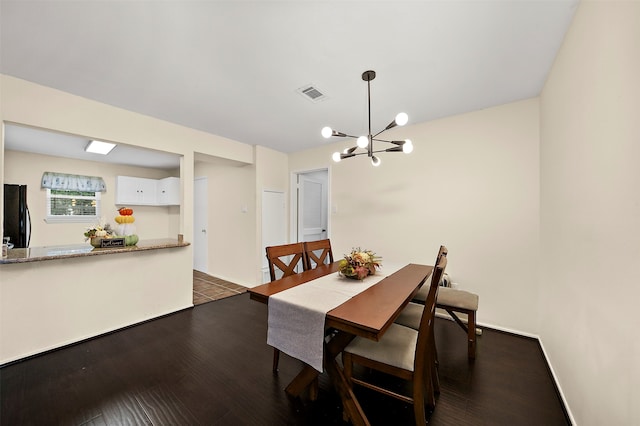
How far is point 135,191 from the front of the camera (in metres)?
4.86

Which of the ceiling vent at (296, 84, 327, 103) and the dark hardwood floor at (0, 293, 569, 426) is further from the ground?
the ceiling vent at (296, 84, 327, 103)

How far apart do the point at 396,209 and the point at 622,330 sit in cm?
235

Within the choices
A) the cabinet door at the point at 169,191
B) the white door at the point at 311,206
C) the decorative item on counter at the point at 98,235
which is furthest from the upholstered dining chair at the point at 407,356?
the cabinet door at the point at 169,191

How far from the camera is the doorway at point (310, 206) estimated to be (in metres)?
4.49

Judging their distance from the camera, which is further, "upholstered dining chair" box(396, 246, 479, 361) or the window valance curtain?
the window valance curtain

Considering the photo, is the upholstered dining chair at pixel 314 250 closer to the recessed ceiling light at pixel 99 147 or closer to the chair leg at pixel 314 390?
the chair leg at pixel 314 390

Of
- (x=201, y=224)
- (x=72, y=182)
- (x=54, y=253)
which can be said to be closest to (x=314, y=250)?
(x=54, y=253)

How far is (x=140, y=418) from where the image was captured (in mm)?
1467

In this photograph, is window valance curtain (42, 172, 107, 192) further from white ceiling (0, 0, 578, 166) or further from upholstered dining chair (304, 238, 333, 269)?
upholstered dining chair (304, 238, 333, 269)

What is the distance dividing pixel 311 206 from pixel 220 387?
339 cm

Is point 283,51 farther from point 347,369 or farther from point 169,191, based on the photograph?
point 169,191

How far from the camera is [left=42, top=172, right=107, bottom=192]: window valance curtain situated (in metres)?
4.01

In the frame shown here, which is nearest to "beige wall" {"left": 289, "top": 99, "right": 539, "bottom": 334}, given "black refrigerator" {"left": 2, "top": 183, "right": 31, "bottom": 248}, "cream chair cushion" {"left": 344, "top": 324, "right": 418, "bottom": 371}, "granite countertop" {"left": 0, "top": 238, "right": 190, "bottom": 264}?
"cream chair cushion" {"left": 344, "top": 324, "right": 418, "bottom": 371}

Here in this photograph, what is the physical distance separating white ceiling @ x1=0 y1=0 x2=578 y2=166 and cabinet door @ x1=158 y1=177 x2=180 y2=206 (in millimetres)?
2491
